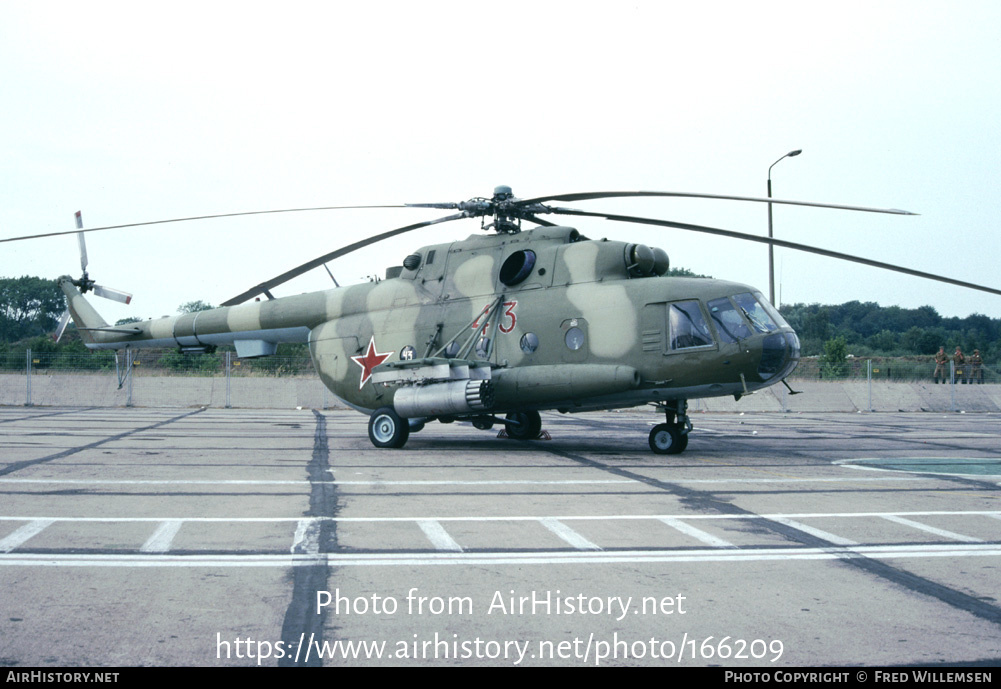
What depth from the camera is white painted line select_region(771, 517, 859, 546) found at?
6.90 metres

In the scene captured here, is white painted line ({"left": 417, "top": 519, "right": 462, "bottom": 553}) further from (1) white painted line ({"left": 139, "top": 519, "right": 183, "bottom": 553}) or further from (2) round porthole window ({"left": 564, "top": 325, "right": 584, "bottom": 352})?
(2) round porthole window ({"left": 564, "top": 325, "right": 584, "bottom": 352})

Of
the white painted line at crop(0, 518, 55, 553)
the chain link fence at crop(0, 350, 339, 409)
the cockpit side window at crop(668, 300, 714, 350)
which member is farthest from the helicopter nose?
the chain link fence at crop(0, 350, 339, 409)

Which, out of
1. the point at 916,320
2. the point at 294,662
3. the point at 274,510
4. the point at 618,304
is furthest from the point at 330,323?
the point at 916,320

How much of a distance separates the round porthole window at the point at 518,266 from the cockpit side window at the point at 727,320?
349cm

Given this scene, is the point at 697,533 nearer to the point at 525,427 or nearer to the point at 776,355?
the point at 776,355

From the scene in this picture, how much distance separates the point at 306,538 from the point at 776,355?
8.85 meters

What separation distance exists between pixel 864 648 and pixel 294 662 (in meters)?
2.89

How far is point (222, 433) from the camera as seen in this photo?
18375 millimetres

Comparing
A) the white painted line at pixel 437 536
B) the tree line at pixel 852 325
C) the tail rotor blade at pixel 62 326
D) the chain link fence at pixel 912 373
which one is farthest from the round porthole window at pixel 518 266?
the tree line at pixel 852 325

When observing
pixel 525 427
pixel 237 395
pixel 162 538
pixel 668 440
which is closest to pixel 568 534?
pixel 162 538

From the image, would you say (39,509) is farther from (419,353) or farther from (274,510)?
(419,353)

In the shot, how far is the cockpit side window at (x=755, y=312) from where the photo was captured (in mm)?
13406

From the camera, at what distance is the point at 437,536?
709cm

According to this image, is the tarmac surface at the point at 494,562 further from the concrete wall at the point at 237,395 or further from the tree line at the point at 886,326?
the tree line at the point at 886,326
